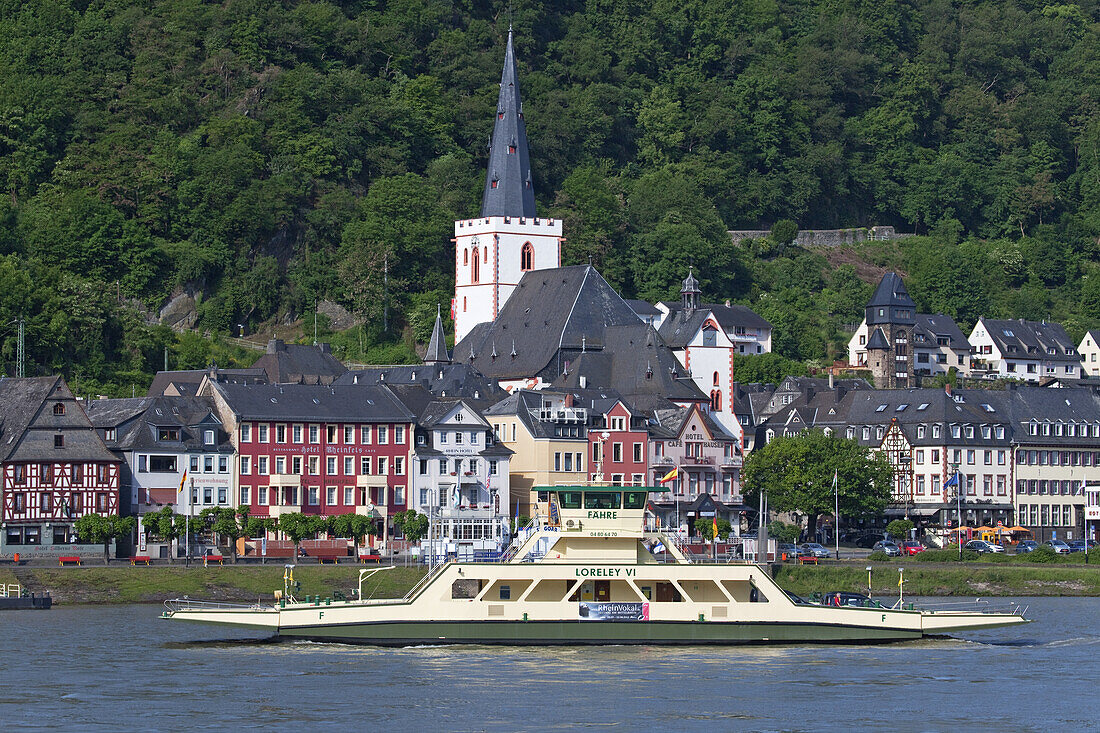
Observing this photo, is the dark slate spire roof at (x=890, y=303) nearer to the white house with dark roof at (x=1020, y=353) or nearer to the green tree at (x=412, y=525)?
the white house with dark roof at (x=1020, y=353)

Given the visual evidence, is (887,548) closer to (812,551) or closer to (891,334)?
(812,551)

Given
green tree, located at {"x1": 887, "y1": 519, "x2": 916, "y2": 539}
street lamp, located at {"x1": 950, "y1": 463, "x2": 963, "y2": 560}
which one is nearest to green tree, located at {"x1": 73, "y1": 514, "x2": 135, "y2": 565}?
green tree, located at {"x1": 887, "y1": 519, "x2": 916, "y2": 539}

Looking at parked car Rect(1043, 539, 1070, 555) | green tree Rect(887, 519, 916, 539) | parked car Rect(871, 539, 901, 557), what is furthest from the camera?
green tree Rect(887, 519, 916, 539)

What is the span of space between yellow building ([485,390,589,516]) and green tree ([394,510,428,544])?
8.13 meters

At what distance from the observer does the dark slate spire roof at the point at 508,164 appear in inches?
5714

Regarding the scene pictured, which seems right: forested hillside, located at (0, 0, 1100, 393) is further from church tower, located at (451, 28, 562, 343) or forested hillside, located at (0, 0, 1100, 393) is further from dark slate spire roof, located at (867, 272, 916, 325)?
church tower, located at (451, 28, 562, 343)

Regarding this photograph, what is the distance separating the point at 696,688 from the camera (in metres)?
61.1

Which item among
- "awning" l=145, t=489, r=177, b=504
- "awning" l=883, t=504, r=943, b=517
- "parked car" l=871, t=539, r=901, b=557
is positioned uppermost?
"awning" l=145, t=489, r=177, b=504

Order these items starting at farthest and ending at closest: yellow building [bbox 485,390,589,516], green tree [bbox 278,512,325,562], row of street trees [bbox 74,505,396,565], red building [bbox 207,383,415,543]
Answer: yellow building [bbox 485,390,589,516], red building [bbox 207,383,415,543], green tree [bbox 278,512,325,562], row of street trees [bbox 74,505,396,565]

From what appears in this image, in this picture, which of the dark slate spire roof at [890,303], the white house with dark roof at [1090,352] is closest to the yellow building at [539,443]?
the dark slate spire roof at [890,303]

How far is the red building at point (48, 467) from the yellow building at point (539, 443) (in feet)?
73.4

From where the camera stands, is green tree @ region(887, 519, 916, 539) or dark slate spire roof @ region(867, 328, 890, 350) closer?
green tree @ region(887, 519, 916, 539)

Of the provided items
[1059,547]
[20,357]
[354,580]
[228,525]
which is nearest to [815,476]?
[1059,547]

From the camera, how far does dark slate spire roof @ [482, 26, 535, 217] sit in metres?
145
